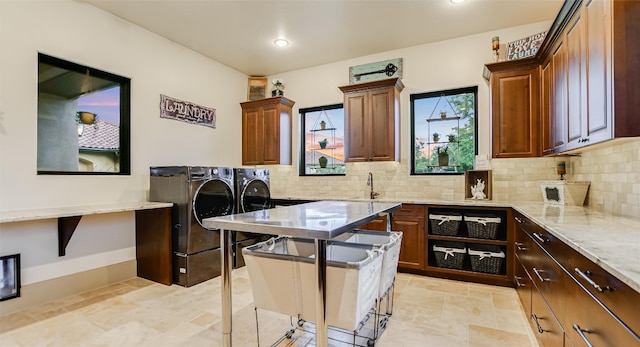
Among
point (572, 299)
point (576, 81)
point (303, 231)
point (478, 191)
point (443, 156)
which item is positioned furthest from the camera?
point (443, 156)

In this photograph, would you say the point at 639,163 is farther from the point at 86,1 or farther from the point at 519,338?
the point at 86,1

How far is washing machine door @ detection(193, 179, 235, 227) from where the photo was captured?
10.9 feet

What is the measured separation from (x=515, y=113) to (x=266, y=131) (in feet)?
10.9

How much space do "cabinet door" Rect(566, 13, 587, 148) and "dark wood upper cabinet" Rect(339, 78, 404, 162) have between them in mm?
1846

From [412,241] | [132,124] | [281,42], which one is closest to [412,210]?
[412,241]

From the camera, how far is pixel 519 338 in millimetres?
2139

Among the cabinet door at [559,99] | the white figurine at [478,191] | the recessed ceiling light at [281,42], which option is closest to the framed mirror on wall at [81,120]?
the recessed ceiling light at [281,42]

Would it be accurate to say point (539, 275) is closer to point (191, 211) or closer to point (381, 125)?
point (381, 125)

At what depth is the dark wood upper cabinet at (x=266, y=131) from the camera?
4.73m

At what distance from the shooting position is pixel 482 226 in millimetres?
3203

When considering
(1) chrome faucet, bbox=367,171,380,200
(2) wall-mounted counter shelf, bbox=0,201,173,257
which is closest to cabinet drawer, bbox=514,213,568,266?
(1) chrome faucet, bbox=367,171,380,200

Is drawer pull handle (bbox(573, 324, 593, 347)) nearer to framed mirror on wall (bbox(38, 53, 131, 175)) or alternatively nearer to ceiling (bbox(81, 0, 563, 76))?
ceiling (bbox(81, 0, 563, 76))

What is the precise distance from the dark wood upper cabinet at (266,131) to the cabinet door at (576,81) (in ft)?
11.3

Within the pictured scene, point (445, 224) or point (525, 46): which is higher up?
point (525, 46)
